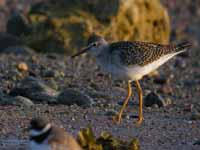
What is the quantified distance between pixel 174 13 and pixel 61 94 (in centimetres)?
1369

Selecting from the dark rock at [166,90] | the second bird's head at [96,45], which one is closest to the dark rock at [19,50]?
the dark rock at [166,90]

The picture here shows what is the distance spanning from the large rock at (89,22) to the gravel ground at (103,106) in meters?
0.69

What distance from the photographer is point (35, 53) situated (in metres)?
16.2

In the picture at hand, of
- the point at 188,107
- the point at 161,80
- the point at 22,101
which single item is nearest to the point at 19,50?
the point at 161,80

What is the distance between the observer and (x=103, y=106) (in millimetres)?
11727

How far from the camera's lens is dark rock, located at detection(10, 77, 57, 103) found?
11.7 m

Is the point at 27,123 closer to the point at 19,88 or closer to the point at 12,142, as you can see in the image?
the point at 12,142

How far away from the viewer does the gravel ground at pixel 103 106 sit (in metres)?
9.65

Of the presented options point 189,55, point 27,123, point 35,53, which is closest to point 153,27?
point 189,55

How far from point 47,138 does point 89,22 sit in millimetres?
9670

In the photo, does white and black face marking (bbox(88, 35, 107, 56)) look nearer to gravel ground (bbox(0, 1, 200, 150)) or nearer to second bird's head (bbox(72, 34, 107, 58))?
second bird's head (bbox(72, 34, 107, 58))

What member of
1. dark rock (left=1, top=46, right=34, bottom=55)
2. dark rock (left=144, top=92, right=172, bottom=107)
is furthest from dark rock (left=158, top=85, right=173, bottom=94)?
dark rock (left=1, top=46, right=34, bottom=55)

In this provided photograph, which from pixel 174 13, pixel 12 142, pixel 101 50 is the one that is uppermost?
pixel 174 13

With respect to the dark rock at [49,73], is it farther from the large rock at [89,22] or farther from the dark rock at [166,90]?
the large rock at [89,22]
